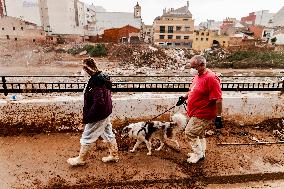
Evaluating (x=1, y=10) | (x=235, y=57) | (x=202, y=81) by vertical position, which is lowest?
(x=235, y=57)

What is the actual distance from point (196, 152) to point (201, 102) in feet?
3.05

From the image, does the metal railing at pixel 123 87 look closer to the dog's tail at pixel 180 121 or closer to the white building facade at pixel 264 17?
the dog's tail at pixel 180 121

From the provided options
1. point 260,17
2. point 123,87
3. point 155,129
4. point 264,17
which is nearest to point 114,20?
point 123,87

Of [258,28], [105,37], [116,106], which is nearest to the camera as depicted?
[116,106]

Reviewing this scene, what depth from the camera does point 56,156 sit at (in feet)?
15.4

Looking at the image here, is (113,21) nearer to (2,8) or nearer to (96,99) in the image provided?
(2,8)

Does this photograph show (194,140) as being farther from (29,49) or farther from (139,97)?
(29,49)

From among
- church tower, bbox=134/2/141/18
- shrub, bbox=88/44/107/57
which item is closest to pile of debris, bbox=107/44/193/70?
shrub, bbox=88/44/107/57

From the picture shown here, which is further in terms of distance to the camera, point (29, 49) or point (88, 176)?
point (29, 49)

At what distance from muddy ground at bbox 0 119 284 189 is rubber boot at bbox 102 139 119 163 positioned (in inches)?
3.4

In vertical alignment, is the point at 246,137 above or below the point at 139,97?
below

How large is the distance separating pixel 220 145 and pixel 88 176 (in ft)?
8.36

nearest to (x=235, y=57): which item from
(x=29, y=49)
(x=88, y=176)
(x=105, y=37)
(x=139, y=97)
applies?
(x=105, y=37)

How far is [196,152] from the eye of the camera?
4.53 m
